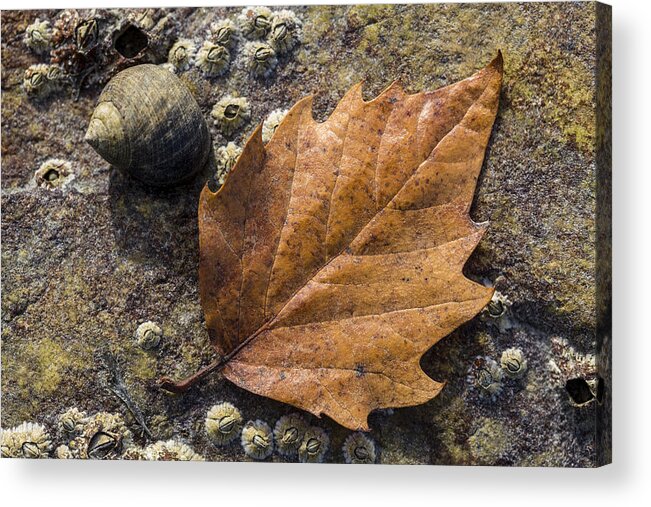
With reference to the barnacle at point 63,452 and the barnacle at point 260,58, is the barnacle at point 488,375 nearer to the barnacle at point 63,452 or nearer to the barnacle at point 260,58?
the barnacle at point 260,58

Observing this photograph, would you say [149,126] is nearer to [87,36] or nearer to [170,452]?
[87,36]

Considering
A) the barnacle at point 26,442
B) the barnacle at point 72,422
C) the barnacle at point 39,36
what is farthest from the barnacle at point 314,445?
the barnacle at point 39,36

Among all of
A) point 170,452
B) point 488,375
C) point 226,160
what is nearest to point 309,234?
point 226,160

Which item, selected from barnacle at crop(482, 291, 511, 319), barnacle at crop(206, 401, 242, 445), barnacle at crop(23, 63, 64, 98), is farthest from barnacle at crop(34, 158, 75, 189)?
barnacle at crop(482, 291, 511, 319)

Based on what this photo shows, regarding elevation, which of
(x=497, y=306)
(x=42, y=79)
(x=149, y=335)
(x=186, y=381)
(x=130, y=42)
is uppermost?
(x=130, y=42)

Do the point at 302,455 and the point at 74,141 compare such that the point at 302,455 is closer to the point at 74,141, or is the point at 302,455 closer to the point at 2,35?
the point at 74,141

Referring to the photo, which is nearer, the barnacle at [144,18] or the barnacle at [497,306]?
the barnacle at [497,306]

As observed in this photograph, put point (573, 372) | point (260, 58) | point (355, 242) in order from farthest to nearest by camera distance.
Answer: point (260, 58) → point (573, 372) → point (355, 242)
